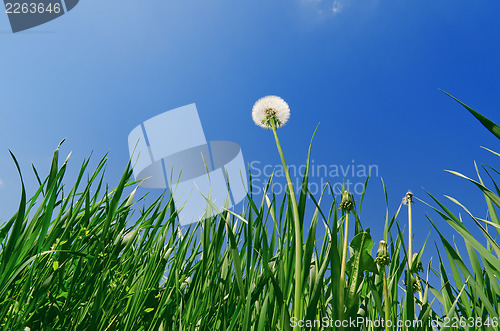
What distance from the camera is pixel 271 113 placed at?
1207mm

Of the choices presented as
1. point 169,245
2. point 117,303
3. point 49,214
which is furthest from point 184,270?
point 49,214

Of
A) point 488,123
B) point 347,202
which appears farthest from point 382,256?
point 488,123

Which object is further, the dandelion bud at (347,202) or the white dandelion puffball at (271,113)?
the white dandelion puffball at (271,113)

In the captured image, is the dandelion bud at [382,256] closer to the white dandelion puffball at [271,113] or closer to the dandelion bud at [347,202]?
the dandelion bud at [347,202]

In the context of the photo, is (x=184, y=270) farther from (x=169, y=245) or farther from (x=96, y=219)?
(x=96, y=219)

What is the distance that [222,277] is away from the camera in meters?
1.22

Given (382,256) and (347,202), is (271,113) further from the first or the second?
(382,256)

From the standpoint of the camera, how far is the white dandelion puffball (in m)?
1.20

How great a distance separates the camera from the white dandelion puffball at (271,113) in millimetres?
1199

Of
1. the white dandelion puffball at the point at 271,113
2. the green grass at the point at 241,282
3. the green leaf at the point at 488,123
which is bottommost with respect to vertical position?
the green grass at the point at 241,282

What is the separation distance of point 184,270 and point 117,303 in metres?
0.32

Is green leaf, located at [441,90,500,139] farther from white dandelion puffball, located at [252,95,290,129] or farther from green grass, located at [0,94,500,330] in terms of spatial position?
white dandelion puffball, located at [252,95,290,129]

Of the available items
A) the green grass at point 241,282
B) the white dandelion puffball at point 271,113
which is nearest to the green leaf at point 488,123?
the green grass at point 241,282

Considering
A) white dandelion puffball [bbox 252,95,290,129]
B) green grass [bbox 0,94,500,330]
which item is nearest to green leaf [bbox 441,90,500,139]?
green grass [bbox 0,94,500,330]
